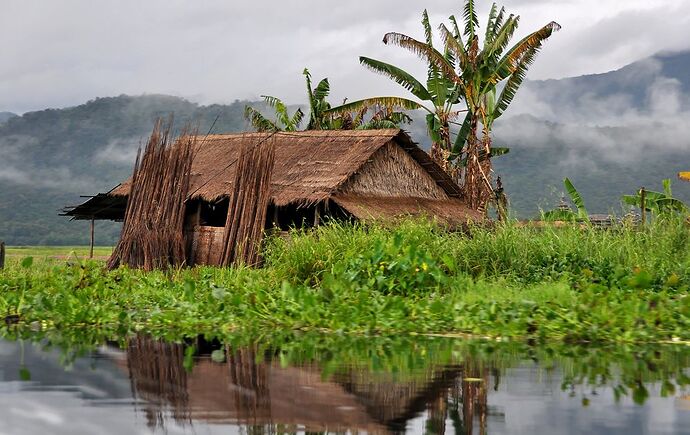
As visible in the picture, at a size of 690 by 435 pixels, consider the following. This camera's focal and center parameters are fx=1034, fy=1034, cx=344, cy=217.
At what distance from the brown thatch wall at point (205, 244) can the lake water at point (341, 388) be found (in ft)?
39.7

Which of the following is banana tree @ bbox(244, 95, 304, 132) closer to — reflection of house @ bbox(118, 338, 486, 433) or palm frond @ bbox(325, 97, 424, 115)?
palm frond @ bbox(325, 97, 424, 115)

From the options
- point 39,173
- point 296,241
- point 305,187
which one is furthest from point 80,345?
point 39,173

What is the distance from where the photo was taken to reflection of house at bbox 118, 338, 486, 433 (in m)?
5.38

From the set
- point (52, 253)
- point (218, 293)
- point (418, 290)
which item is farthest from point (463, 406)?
point (52, 253)

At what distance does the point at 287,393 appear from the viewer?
20.5ft

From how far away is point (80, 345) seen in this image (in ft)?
29.8

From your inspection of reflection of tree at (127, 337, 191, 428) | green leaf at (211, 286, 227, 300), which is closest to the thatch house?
green leaf at (211, 286, 227, 300)

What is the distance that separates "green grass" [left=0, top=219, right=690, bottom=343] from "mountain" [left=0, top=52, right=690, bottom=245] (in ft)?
218

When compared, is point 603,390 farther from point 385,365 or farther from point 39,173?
point 39,173

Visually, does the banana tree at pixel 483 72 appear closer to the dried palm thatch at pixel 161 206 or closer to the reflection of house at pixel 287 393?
the dried palm thatch at pixel 161 206

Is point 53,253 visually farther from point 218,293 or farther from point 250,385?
point 250,385

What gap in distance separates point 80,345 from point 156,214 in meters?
10.8

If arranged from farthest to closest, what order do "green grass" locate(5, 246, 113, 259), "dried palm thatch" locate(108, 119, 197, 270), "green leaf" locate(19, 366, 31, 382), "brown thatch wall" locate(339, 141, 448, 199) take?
"green grass" locate(5, 246, 113, 259)
"brown thatch wall" locate(339, 141, 448, 199)
"dried palm thatch" locate(108, 119, 197, 270)
"green leaf" locate(19, 366, 31, 382)

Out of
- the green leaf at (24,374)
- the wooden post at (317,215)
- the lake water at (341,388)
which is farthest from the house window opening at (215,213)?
the green leaf at (24,374)
